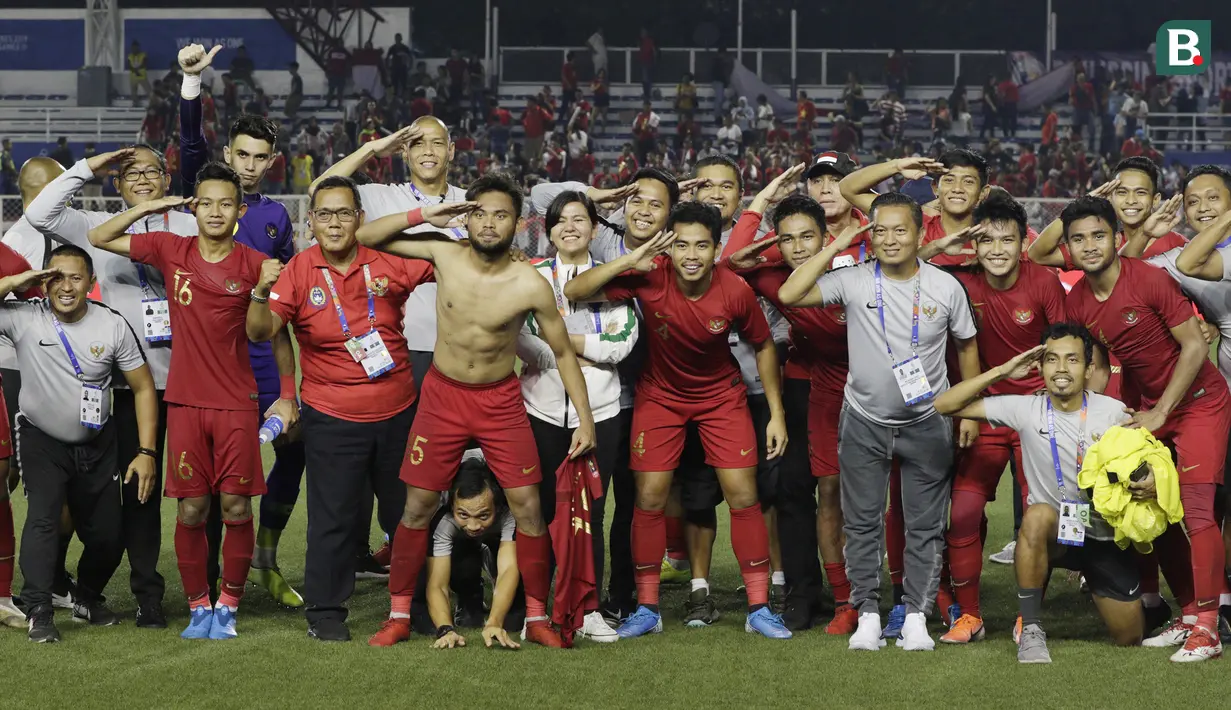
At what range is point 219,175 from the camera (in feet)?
21.2

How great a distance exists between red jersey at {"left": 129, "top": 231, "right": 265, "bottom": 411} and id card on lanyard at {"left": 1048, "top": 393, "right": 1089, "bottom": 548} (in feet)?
11.4

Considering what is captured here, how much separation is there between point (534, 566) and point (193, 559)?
1493mm

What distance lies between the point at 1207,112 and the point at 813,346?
2686cm

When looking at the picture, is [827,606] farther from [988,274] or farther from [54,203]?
[54,203]

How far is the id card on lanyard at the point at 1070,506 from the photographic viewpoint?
6.14m

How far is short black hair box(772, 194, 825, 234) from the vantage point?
6.71 metres

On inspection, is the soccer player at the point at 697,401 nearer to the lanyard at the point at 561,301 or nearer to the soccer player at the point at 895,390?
the lanyard at the point at 561,301

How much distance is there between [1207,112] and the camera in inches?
1208

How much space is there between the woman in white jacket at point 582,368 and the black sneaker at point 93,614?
2053 millimetres

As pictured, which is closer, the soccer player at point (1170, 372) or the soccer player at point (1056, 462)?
the soccer player at point (1056, 462)

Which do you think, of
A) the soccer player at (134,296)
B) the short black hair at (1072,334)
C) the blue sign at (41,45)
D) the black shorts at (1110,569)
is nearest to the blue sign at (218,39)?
the blue sign at (41,45)

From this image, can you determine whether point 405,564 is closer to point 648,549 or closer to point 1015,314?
point 648,549

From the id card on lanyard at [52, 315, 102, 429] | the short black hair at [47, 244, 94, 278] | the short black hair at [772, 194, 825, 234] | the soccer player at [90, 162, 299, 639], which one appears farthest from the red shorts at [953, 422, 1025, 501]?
the short black hair at [47, 244, 94, 278]

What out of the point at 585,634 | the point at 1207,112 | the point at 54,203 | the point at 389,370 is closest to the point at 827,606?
the point at 585,634
